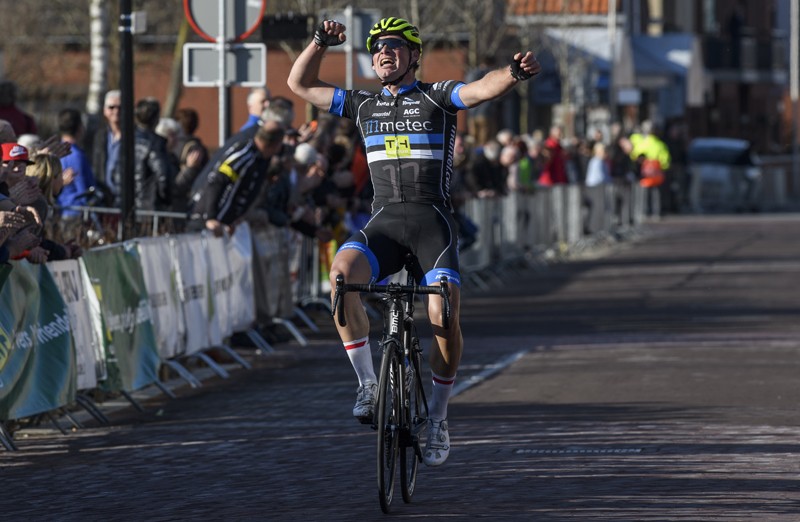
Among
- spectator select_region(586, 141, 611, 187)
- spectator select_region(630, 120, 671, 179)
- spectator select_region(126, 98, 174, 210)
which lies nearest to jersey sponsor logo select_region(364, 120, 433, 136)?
spectator select_region(126, 98, 174, 210)

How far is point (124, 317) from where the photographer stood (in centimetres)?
1317

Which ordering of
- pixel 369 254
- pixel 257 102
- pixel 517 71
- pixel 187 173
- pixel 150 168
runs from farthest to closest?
pixel 257 102
pixel 187 173
pixel 150 168
pixel 369 254
pixel 517 71

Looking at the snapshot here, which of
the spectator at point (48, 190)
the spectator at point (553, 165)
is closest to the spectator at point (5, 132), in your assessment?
the spectator at point (48, 190)

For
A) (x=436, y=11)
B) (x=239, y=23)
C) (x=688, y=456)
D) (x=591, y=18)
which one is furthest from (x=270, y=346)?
(x=591, y=18)

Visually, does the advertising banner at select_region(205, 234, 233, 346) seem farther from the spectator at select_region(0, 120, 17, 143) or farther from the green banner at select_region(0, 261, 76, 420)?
the spectator at select_region(0, 120, 17, 143)

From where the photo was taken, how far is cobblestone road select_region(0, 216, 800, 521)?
355 inches

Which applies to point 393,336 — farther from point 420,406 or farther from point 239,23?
point 239,23

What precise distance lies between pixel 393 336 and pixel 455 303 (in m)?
0.42

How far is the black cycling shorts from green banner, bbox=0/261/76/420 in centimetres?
273

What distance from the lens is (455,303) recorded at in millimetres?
9219

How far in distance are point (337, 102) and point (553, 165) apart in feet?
73.3

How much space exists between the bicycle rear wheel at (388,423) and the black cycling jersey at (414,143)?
3.15ft

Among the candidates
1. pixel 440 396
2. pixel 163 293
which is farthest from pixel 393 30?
pixel 163 293

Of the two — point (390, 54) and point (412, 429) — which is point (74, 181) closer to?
point (390, 54)
